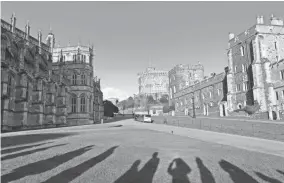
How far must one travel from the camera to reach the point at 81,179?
5.40 m

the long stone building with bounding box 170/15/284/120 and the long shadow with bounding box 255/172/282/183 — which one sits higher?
the long stone building with bounding box 170/15/284/120

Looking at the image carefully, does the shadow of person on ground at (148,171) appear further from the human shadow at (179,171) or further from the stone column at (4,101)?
the stone column at (4,101)

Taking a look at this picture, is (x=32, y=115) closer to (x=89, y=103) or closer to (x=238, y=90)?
(x=89, y=103)

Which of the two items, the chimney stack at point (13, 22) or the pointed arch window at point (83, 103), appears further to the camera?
the pointed arch window at point (83, 103)

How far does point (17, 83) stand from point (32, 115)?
5437mm

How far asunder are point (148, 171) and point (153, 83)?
4468 inches

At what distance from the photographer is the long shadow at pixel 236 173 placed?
550 centimetres

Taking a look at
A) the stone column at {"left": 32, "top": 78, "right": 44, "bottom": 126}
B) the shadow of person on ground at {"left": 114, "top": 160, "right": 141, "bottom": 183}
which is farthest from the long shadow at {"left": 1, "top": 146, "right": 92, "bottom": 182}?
the stone column at {"left": 32, "top": 78, "right": 44, "bottom": 126}

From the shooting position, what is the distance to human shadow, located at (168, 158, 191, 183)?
218 inches

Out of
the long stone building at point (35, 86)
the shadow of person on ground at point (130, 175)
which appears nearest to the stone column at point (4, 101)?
the long stone building at point (35, 86)

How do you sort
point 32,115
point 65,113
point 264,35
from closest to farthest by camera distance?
1. point 32,115
2. point 65,113
3. point 264,35

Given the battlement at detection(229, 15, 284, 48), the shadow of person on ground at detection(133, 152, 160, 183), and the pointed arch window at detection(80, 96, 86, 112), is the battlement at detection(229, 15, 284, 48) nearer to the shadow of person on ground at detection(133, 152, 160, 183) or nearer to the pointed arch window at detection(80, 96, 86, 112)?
the pointed arch window at detection(80, 96, 86, 112)

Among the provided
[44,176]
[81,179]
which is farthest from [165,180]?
[44,176]

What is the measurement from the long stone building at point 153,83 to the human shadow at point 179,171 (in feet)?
363
